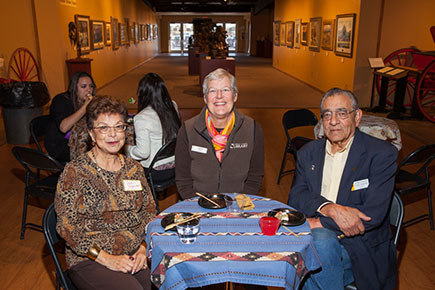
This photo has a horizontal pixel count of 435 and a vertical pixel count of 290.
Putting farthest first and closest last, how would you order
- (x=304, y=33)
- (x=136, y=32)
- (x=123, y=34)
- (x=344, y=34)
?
1. (x=136, y=32)
2. (x=123, y=34)
3. (x=304, y=33)
4. (x=344, y=34)

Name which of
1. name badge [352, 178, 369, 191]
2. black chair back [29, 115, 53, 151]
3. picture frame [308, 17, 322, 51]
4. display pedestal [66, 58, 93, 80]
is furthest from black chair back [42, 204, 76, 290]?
picture frame [308, 17, 322, 51]

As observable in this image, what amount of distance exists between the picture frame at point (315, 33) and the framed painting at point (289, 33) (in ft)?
8.71

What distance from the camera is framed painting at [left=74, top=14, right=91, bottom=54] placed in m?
9.40

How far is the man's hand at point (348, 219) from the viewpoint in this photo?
76.7 inches

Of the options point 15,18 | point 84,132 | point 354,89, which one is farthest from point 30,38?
point 354,89

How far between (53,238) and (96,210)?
0.27 metres

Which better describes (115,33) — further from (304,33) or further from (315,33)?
(315,33)

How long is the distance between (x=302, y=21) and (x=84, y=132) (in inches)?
461

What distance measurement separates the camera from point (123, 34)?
15.6m

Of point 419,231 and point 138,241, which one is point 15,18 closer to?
point 138,241

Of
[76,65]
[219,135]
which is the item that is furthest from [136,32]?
[219,135]

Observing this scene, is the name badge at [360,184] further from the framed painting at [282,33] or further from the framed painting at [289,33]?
the framed painting at [282,33]

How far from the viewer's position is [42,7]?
26.8 ft

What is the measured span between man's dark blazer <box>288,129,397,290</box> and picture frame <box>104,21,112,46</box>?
1162 cm
